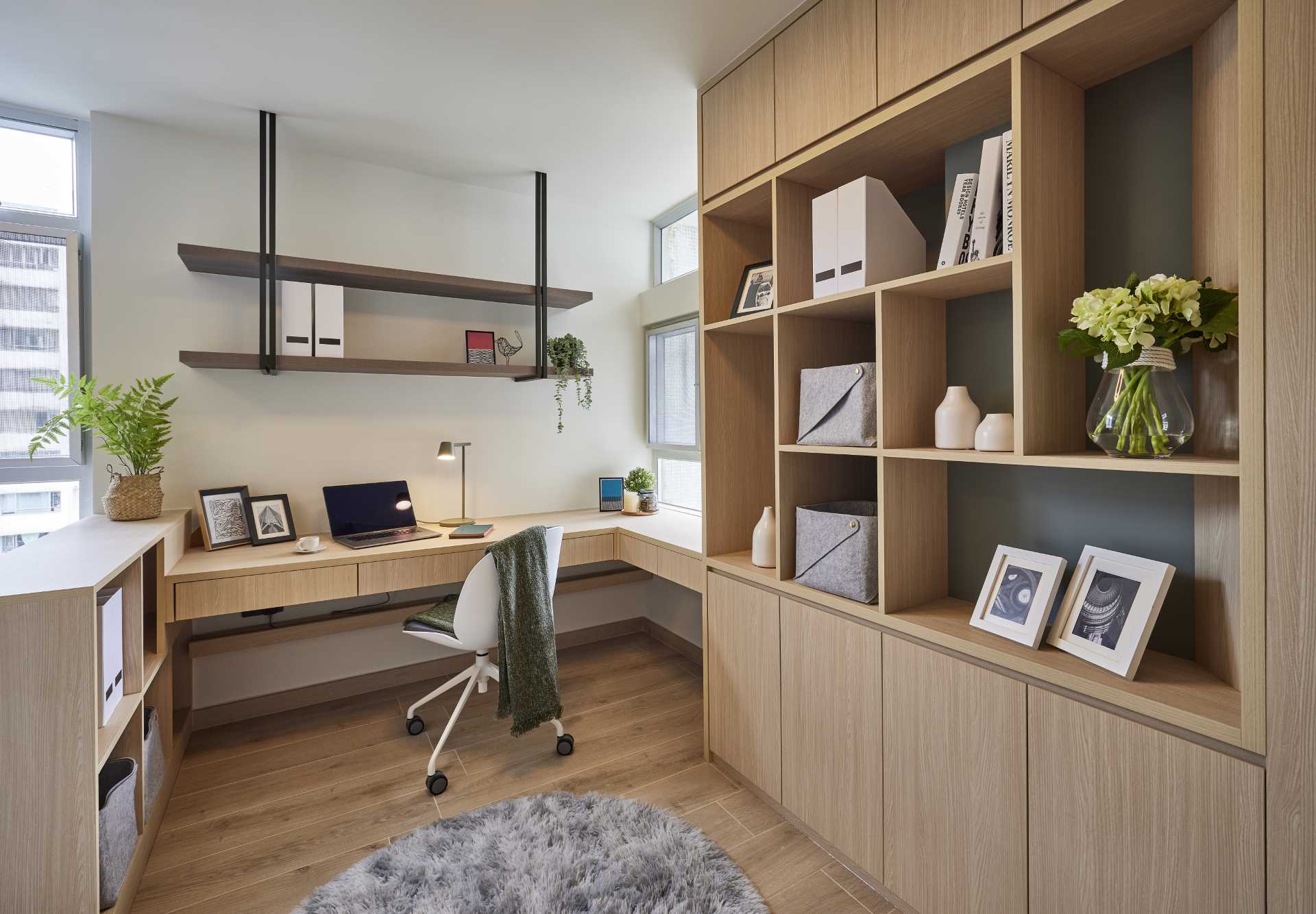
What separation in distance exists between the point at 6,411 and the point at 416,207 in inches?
76.8

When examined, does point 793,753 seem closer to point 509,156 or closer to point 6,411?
point 509,156

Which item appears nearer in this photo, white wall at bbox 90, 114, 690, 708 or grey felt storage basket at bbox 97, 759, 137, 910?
grey felt storage basket at bbox 97, 759, 137, 910

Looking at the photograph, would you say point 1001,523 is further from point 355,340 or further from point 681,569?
point 355,340

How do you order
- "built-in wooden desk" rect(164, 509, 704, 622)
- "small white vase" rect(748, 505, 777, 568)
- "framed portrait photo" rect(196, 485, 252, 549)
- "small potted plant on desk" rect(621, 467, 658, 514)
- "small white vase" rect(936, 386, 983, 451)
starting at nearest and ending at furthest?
"small white vase" rect(936, 386, 983, 451) < "small white vase" rect(748, 505, 777, 568) < "built-in wooden desk" rect(164, 509, 704, 622) < "framed portrait photo" rect(196, 485, 252, 549) < "small potted plant on desk" rect(621, 467, 658, 514)

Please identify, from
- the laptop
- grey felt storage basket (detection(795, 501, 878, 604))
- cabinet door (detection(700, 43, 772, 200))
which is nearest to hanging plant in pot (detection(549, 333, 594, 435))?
the laptop

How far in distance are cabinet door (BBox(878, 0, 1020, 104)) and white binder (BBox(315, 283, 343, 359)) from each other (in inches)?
93.9

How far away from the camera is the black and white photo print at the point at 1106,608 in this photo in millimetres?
1253

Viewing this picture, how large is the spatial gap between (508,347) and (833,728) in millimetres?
2546

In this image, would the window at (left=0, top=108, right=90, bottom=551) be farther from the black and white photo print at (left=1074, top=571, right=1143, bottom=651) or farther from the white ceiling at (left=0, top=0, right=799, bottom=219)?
the black and white photo print at (left=1074, top=571, right=1143, bottom=651)

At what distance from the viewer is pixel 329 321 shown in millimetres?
2738

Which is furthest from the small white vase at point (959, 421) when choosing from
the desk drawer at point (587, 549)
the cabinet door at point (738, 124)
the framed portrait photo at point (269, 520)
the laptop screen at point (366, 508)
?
the framed portrait photo at point (269, 520)

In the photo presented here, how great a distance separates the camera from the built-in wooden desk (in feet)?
7.29

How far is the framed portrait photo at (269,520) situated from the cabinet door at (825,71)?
262 centimetres

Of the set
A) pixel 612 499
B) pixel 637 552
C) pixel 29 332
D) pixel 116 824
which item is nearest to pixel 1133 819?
pixel 637 552
